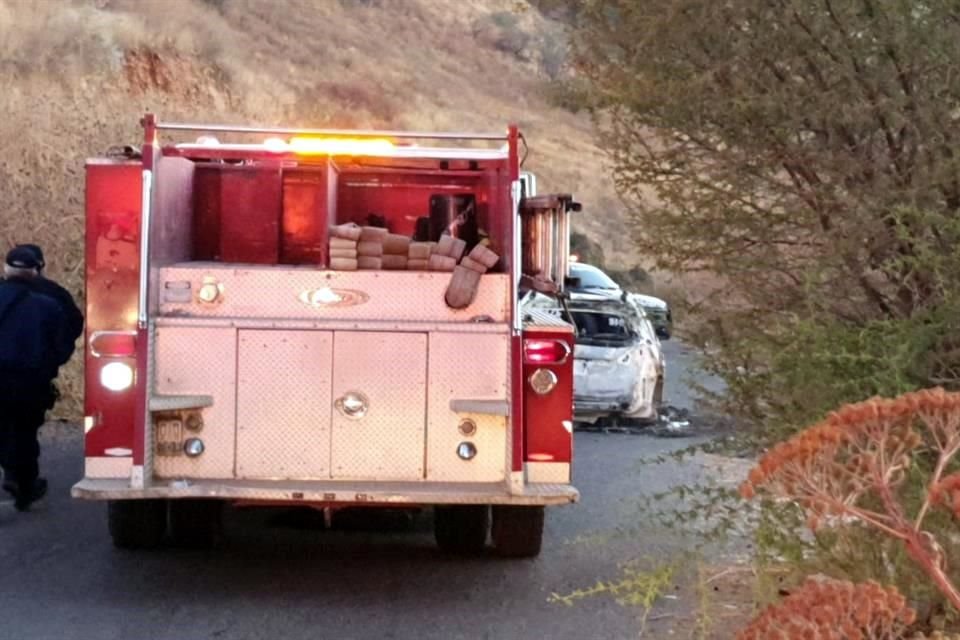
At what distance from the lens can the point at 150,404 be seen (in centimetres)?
788

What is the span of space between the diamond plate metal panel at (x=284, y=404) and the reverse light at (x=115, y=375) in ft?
1.96

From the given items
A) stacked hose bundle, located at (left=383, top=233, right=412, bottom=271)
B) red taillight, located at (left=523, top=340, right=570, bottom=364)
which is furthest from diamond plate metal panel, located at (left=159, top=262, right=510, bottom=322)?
red taillight, located at (left=523, top=340, right=570, bottom=364)

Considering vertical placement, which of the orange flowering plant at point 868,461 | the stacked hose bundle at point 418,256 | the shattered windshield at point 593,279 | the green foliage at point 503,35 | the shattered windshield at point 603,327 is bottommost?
the orange flowering plant at point 868,461

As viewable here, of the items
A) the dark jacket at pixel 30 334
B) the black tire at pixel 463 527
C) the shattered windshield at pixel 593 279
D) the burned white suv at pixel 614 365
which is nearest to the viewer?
the black tire at pixel 463 527

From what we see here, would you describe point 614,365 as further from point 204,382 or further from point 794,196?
point 204,382

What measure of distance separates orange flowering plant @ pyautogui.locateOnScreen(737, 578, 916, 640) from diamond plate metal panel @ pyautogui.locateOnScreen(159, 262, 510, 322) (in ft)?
14.0

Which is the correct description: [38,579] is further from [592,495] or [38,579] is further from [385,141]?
[592,495]

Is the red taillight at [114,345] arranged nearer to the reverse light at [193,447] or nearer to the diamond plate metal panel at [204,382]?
the diamond plate metal panel at [204,382]

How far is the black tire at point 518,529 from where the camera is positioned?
29.5 ft

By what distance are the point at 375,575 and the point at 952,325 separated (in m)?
3.66

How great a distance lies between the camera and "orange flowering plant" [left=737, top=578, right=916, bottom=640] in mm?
3742

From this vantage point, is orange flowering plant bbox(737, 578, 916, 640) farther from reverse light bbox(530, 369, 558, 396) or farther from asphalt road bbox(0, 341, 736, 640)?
reverse light bbox(530, 369, 558, 396)

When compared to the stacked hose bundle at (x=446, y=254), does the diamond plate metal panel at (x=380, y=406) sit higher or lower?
lower

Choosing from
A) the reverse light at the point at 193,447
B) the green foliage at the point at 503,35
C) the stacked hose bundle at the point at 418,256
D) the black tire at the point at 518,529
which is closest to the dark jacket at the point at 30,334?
the reverse light at the point at 193,447
